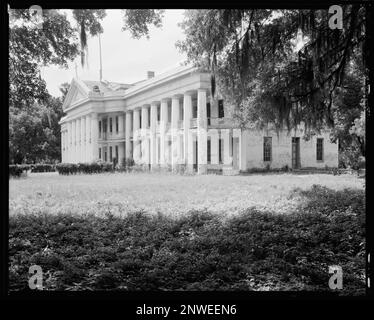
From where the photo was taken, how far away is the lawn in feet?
13.6

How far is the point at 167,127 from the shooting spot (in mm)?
5863

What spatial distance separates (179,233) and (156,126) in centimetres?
158

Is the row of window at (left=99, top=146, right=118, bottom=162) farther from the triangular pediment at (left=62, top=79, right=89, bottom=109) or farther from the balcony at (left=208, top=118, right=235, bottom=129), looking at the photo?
the balcony at (left=208, top=118, right=235, bottom=129)

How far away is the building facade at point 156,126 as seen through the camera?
15.9 ft

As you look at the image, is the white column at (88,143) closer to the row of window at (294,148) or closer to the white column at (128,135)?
the white column at (128,135)

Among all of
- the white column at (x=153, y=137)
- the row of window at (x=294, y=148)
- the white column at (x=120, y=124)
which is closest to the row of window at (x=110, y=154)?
the white column at (x=120, y=124)

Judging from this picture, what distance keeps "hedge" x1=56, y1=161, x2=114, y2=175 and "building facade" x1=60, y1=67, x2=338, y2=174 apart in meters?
0.08

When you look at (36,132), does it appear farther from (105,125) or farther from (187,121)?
(187,121)

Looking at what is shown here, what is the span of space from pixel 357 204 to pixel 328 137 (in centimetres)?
322

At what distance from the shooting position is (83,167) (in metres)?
5.08
